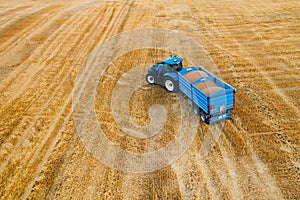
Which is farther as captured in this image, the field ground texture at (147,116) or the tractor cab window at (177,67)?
the tractor cab window at (177,67)

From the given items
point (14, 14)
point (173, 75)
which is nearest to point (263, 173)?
point (173, 75)

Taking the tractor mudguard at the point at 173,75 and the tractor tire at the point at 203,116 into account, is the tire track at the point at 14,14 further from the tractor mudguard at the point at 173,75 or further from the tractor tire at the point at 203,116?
the tractor tire at the point at 203,116

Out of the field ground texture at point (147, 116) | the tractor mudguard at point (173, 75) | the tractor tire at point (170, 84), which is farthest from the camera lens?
the tractor tire at point (170, 84)

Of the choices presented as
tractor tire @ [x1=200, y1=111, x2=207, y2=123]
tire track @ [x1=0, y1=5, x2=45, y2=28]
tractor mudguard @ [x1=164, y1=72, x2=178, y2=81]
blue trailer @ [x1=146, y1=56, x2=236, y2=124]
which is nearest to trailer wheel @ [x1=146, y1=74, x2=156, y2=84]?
blue trailer @ [x1=146, y1=56, x2=236, y2=124]

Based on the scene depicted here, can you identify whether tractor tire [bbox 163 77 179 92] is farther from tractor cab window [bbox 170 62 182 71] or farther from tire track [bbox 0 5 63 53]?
tire track [bbox 0 5 63 53]

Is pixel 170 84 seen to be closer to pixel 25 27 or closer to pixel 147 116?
pixel 147 116

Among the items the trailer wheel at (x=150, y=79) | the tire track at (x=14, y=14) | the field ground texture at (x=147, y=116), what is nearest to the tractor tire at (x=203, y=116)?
the field ground texture at (x=147, y=116)

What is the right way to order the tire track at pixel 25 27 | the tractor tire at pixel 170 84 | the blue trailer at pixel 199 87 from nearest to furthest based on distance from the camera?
1. the blue trailer at pixel 199 87
2. the tractor tire at pixel 170 84
3. the tire track at pixel 25 27
